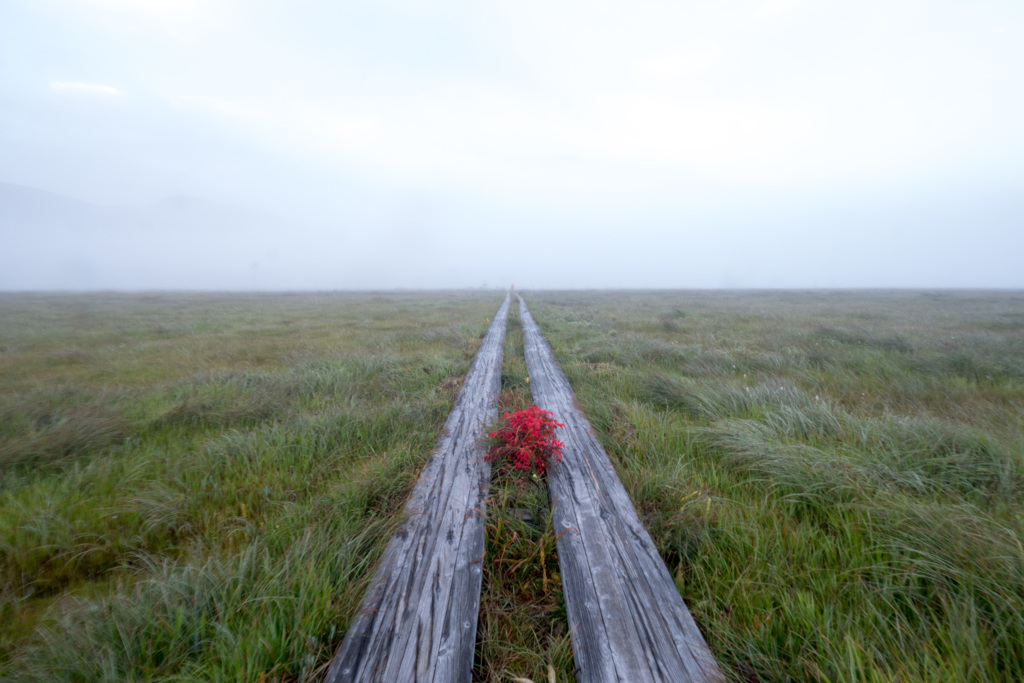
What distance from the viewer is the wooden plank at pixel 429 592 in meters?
1.57

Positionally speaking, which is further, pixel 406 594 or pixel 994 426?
pixel 994 426

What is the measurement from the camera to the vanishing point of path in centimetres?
158

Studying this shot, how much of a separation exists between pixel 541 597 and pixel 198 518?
2.74m

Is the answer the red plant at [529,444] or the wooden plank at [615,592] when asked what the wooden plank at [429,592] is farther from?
the wooden plank at [615,592]

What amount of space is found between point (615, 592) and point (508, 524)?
0.90 metres

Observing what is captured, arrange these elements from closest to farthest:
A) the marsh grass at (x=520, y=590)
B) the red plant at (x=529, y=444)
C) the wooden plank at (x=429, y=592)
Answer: the wooden plank at (x=429, y=592) < the marsh grass at (x=520, y=590) < the red plant at (x=529, y=444)

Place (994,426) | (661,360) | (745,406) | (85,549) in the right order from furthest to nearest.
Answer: (661,360) < (745,406) < (994,426) < (85,549)

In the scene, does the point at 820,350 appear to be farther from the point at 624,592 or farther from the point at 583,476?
the point at 624,592

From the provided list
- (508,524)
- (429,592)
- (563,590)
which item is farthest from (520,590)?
(429,592)

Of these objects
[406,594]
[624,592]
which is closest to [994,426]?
[624,592]

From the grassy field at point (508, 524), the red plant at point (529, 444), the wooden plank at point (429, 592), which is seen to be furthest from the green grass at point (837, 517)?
the wooden plank at point (429, 592)

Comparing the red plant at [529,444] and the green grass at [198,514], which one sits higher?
the red plant at [529,444]

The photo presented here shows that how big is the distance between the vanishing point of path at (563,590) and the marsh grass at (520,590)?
0.36ft

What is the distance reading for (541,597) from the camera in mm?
2166
